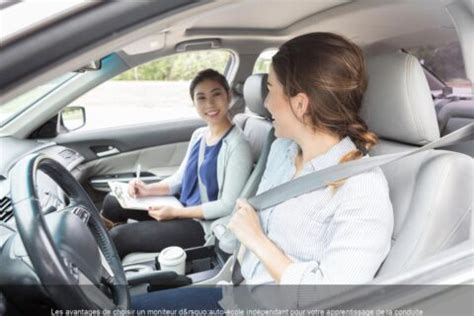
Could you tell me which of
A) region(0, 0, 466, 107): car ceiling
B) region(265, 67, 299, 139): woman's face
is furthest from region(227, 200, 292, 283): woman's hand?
region(0, 0, 466, 107): car ceiling

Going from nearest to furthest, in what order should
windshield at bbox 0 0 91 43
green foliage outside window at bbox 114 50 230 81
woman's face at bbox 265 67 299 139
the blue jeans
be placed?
windshield at bbox 0 0 91 43 → woman's face at bbox 265 67 299 139 → the blue jeans → green foliage outside window at bbox 114 50 230 81

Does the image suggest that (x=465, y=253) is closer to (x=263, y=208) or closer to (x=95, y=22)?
(x=263, y=208)

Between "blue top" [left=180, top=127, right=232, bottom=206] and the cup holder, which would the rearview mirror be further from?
the cup holder

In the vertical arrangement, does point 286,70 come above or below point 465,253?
above

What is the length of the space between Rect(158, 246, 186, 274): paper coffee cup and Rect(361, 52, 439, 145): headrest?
0.87 meters

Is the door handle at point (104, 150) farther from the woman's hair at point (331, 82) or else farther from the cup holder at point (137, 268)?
the woman's hair at point (331, 82)

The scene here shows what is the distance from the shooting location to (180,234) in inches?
81.1

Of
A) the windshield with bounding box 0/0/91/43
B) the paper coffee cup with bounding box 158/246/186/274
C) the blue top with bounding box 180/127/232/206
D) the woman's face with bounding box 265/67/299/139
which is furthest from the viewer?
the blue top with bounding box 180/127/232/206

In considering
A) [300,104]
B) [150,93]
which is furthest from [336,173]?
[150,93]

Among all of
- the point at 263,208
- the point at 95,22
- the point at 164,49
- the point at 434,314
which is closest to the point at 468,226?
the point at 434,314

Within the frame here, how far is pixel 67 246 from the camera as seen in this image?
1107mm

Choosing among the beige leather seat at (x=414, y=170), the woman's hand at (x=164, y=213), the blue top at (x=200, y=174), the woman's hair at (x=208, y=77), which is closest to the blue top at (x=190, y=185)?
the blue top at (x=200, y=174)

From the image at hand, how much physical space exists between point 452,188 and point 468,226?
0.38 feet

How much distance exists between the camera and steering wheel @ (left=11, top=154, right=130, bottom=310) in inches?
38.9
